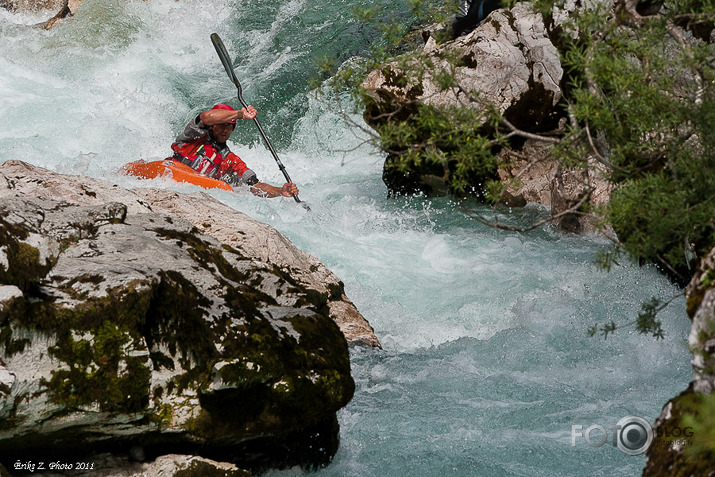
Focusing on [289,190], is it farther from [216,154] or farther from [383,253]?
[383,253]

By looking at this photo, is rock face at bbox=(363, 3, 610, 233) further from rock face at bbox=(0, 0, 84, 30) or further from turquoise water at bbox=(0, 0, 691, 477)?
rock face at bbox=(0, 0, 84, 30)

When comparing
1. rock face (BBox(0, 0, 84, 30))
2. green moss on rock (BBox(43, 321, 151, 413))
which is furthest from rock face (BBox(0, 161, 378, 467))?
rock face (BBox(0, 0, 84, 30))

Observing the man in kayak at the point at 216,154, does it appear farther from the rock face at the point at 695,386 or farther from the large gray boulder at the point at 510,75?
the rock face at the point at 695,386

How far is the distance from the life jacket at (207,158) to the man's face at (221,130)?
0.08 metres

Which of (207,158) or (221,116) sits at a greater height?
(221,116)

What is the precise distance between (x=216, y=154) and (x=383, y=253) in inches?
101

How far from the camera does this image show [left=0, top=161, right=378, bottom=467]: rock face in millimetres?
2930

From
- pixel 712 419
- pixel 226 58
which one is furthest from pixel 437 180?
pixel 712 419

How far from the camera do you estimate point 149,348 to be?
10.5 feet

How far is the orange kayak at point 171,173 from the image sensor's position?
313 inches

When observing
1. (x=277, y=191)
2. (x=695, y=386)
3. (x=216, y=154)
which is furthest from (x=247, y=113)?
(x=695, y=386)

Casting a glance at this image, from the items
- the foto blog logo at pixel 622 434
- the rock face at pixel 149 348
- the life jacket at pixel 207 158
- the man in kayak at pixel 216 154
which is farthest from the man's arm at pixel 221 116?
the foto blog logo at pixel 622 434

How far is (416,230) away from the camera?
309 inches

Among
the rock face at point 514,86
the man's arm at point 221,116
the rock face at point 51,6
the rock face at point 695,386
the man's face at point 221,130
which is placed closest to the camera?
the rock face at point 695,386
